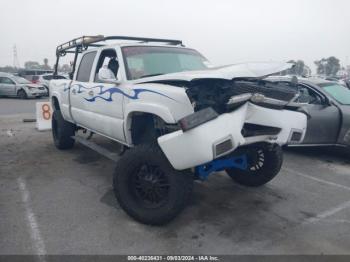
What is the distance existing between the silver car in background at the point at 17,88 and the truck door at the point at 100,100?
16.1 m

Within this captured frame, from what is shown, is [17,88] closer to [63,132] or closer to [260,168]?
[63,132]

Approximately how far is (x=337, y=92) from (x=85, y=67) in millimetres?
4674

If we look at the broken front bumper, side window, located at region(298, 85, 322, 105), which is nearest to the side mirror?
the broken front bumper

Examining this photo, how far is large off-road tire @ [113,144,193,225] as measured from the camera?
3.42 meters

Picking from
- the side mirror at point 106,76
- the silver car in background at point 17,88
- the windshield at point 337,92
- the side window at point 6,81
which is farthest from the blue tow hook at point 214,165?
the side window at point 6,81

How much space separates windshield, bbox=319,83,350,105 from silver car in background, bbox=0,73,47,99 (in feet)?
58.8

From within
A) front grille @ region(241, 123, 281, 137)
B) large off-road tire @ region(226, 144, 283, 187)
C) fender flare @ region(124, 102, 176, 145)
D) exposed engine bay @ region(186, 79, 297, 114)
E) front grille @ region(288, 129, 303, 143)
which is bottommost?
large off-road tire @ region(226, 144, 283, 187)

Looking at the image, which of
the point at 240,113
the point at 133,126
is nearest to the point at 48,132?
the point at 133,126

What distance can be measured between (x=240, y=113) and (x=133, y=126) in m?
1.53

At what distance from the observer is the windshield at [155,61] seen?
14.4ft

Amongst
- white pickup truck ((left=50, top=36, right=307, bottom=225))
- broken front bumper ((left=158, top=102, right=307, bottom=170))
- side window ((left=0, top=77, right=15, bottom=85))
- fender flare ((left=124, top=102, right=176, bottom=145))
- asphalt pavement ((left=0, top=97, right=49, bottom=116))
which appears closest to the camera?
broken front bumper ((left=158, top=102, right=307, bottom=170))

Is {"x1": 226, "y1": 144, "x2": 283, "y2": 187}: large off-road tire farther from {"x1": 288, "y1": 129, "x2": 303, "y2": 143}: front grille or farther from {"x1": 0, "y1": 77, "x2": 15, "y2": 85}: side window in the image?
{"x1": 0, "y1": 77, "x2": 15, "y2": 85}: side window

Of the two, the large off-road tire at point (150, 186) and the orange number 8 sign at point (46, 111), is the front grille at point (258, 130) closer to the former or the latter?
the large off-road tire at point (150, 186)

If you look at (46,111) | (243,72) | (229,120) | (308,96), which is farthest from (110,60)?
(46,111)
